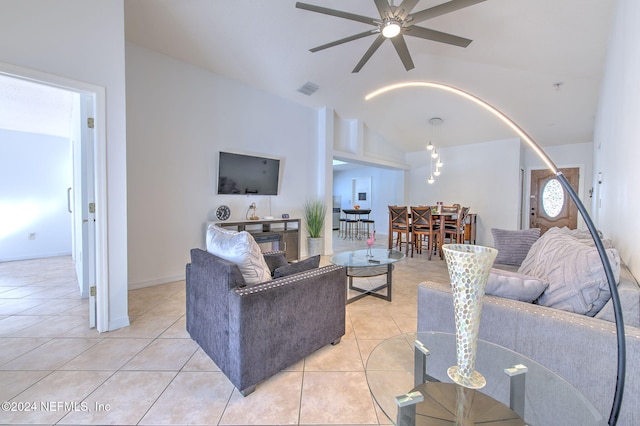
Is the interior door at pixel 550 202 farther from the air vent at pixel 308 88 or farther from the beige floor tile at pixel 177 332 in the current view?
the beige floor tile at pixel 177 332

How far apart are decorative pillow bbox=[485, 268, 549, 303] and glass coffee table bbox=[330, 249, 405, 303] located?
1471 millimetres

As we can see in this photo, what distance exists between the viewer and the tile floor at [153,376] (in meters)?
1.39

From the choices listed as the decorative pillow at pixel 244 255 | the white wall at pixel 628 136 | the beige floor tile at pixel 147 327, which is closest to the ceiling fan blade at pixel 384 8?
the white wall at pixel 628 136

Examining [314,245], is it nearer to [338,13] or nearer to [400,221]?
[400,221]

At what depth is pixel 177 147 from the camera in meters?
3.65

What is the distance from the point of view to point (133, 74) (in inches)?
129

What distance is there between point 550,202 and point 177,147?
836 centimetres

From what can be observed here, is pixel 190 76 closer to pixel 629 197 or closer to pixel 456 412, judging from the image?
pixel 456 412

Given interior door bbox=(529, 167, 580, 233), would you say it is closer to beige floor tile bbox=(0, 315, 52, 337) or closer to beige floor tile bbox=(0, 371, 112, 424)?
beige floor tile bbox=(0, 371, 112, 424)

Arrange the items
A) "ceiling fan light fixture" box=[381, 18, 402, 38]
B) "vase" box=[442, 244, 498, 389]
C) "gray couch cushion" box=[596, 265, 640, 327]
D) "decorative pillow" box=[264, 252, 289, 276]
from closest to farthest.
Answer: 1. "vase" box=[442, 244, 498, 389]
2. "gray couch cushion" box=[596, 265, 640, 327]
3. "ceiling fan light fixture" box=[381, 18, 402, 38]
4. "decorative pillow" box=[264, 252, 289, 276]

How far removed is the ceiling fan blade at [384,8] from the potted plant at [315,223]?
343 cm

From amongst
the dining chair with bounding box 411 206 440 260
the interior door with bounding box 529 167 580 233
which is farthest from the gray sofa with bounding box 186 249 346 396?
the interior door with bounding box 529 167 580 233

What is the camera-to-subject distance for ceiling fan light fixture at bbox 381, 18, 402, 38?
7.60 ft

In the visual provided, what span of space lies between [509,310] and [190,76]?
4.48 m
